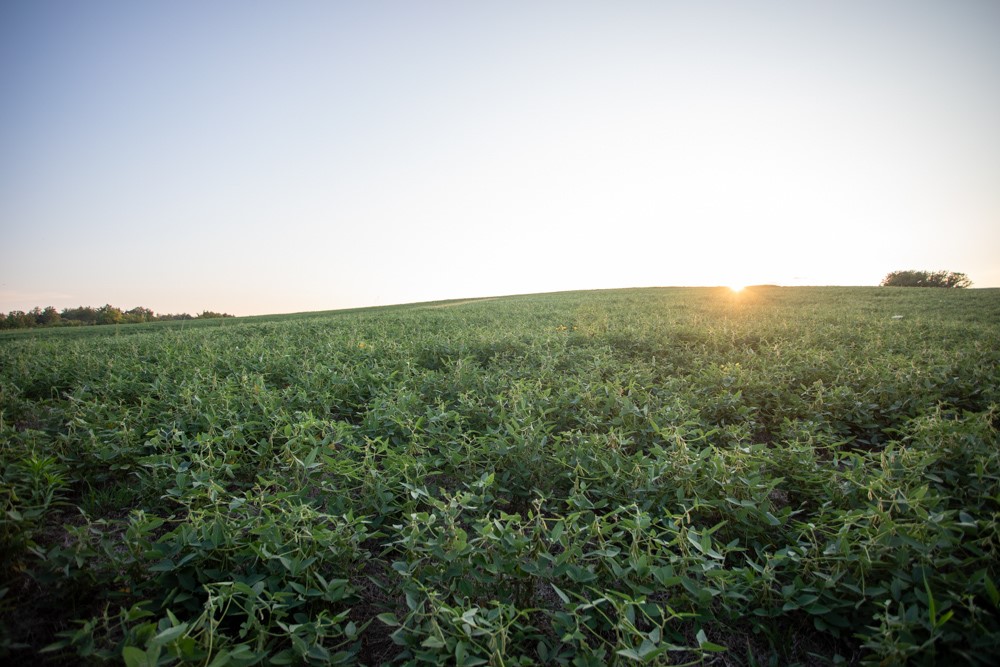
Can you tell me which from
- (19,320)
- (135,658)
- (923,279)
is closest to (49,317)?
(19,320)

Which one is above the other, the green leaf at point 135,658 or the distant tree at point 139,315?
the distant tree at point 139,315

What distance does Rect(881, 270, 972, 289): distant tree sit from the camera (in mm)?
38719

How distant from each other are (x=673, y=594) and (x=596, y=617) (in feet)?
1.33

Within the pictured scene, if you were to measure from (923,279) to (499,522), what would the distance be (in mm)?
53134

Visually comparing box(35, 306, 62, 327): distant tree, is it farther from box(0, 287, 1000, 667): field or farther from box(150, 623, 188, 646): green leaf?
box(150, 623, 188, 646): green leaf

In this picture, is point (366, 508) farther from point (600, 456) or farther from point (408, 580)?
point (600, 456)

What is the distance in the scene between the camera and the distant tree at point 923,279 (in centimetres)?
3872

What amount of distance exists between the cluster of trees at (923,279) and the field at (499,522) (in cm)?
4662

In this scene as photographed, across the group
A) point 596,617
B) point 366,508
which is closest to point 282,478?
point 366,508

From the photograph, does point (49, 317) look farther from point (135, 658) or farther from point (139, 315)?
point (135, 658)

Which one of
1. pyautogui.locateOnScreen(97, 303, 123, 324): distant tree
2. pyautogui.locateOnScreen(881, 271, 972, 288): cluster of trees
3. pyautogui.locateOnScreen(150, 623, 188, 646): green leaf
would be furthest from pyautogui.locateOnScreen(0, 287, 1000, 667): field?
pyautogui.locateOnScreen(881, 271, 972, 288): cluster of trees

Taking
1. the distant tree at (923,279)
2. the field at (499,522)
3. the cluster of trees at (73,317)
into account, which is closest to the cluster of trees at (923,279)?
the distant tree at (923,279)

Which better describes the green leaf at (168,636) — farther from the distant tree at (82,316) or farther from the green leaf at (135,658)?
the distant tree at (82,316)

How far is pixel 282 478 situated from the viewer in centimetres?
282
